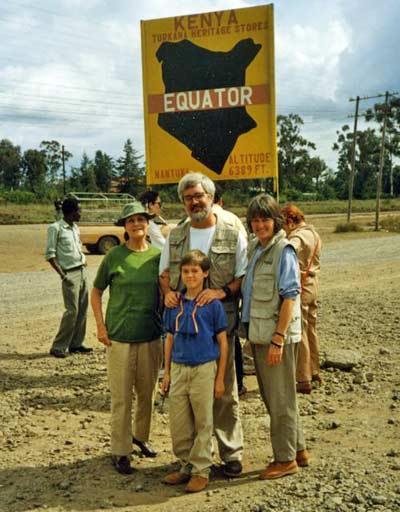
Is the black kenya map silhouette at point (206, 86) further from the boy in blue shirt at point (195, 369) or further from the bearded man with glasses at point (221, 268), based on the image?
the boy in blue shirt at point (195, 369)

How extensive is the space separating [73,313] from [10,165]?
89.9m

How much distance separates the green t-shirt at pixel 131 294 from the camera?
4324 millimetres

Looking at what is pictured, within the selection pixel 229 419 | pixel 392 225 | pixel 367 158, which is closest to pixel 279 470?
pixel 229 419

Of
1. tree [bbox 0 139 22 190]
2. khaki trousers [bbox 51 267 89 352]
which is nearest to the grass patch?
khaki trousers [bbox 51 267 89 352]

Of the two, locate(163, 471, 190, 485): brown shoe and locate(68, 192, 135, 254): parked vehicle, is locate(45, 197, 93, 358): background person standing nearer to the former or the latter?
locate(163, 471, 190, 485): brown shoe

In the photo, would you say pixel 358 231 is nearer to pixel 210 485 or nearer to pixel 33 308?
pixel 33 308

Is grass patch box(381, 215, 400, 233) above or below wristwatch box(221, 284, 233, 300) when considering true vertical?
below

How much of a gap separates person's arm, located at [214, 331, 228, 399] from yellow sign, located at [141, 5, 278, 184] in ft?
8.94

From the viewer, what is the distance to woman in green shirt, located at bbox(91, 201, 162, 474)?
4332 millimetres

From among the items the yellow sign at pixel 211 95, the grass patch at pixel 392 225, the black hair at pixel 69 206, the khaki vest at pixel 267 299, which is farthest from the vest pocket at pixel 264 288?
the grass patch at pixel 392 225

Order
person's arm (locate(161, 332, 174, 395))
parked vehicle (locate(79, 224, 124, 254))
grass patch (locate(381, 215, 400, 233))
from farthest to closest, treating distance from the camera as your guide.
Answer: grass patch (locate(381, 215, 400, 233))
parked vehicle (locate(79, 224, 124, 254))
person's arm (locate(161, 332, 174, 395))

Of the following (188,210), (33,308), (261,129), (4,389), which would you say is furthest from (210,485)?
(33,308)

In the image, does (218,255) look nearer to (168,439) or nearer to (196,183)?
(196,183)

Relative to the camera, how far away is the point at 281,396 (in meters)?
4.02
